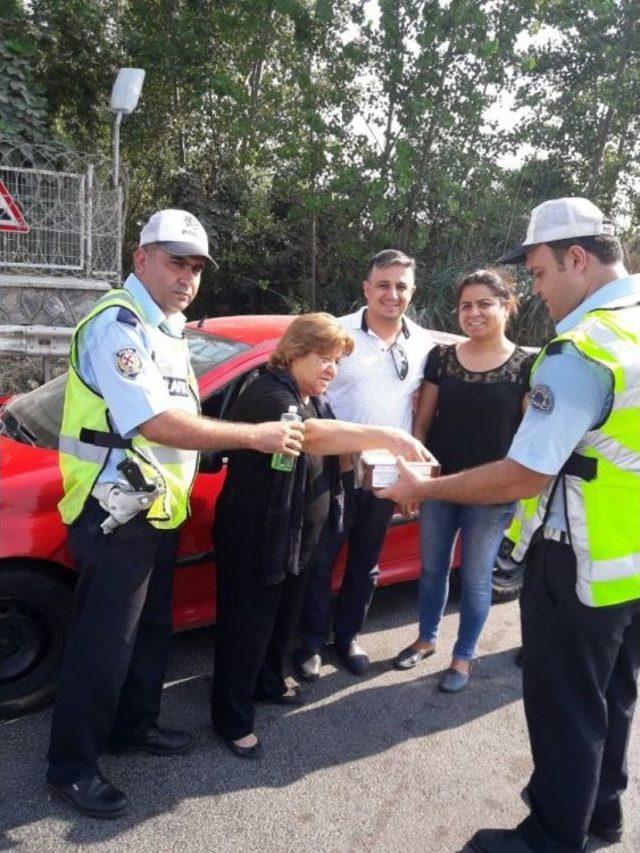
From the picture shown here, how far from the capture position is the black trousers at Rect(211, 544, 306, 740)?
2594mm

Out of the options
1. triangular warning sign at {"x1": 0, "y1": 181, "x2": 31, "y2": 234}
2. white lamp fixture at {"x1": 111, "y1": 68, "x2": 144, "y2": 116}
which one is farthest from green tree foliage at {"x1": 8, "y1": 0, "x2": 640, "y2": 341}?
triangular warning sign at {"x1": 0, "y1": 181, "x2": 31, "y2": 234}

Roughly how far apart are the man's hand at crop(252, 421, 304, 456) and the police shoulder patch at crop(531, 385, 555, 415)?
795 millimetres

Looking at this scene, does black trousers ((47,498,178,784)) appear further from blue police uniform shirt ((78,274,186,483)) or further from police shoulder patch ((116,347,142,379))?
police shoulder patch ((116,347,142,379))

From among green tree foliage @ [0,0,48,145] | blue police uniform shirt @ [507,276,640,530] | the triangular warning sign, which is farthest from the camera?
green tree foliage @ [0,0,48,145]

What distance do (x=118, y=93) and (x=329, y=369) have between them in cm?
668

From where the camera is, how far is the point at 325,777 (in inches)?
105

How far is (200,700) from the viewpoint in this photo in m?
3.10

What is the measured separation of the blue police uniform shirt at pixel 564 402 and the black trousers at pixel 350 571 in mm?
1273

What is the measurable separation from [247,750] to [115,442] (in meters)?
1.34

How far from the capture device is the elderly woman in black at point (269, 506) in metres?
2.53

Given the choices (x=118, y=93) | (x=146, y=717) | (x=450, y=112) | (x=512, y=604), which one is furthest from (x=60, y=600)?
(x=450, y=112)

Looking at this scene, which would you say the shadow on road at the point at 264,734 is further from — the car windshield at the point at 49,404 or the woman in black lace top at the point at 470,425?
the car windshield at the point at 49,404

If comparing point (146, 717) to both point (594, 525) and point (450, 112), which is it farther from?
point (450, 112)

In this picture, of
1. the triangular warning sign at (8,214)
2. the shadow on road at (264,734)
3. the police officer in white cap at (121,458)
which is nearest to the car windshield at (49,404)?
the police officer in white cap at (121,458)
